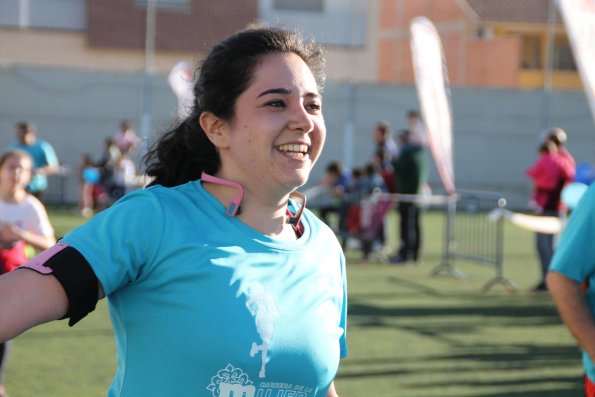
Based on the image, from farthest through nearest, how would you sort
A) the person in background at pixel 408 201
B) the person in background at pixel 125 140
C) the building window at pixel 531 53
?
the building window at pixel 531 53, the person in background at pixel 125 140, the person in background at pixel 408 201

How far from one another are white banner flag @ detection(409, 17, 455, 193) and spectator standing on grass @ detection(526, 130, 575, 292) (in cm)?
106

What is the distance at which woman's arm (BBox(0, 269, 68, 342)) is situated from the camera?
2.14 m

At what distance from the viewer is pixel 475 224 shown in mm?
22750

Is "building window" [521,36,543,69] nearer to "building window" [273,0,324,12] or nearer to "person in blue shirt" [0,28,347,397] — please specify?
"building window" [273,0,324,12]

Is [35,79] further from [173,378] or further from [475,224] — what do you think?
[173,378]

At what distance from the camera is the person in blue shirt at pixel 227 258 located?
2.38 metres

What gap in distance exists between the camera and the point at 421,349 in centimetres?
928

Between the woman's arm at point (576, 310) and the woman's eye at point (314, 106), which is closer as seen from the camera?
the woman's eye at point (314, 106)

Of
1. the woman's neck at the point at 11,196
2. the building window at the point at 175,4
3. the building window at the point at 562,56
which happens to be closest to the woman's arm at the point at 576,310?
the woman's neck at the point at 11,196

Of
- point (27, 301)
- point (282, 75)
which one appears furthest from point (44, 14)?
point (27, 301)

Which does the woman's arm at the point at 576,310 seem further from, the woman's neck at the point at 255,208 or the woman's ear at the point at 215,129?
the woman's ear at the point at 215,129

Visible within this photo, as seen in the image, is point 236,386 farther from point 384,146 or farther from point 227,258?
point 384,146

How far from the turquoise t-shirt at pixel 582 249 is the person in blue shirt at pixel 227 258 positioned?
3.57ft

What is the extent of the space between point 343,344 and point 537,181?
35.3ft
